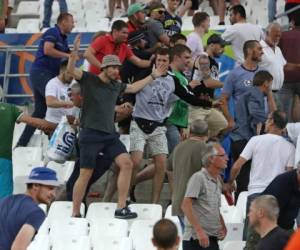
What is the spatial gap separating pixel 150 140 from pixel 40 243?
7.28 feet

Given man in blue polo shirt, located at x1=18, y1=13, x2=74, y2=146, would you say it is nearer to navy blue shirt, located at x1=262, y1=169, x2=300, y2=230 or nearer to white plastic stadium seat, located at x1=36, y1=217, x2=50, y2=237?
white plastic stadium seat, located at x1=36, y1=217, x2=50, y2=237

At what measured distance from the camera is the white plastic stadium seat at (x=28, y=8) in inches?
736

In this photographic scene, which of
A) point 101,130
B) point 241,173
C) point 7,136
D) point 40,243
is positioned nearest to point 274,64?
point 241,173

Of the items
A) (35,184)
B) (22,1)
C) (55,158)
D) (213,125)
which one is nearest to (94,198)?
(55,158)

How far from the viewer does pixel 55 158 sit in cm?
1302

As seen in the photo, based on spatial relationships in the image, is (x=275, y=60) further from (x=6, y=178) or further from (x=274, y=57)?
(x=6, y=178)

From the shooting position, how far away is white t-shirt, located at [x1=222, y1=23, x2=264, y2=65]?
15086mm

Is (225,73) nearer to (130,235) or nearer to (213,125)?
(213,125)

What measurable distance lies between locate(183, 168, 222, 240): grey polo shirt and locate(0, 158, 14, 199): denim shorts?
226 centimetres

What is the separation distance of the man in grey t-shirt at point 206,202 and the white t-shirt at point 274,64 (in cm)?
387

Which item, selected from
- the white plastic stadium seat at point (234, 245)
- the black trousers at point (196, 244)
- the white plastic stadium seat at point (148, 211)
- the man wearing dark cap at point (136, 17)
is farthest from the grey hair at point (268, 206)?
the man wearing dark cap at point (136, 17)

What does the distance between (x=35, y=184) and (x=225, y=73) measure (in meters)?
7.06

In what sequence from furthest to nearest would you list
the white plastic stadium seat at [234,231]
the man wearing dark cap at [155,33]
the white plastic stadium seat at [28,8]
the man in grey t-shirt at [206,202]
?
1. the white plastic stadium seat at [28,8]
2. the man wearing dark cap at [155,33]
3. the white plastic stadium seat at [234,231]
4. the man in grey t-shirt at [206,202]

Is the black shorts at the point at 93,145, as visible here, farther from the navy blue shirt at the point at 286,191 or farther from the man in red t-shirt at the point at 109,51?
the navy blue shirt at the point at 286,191
